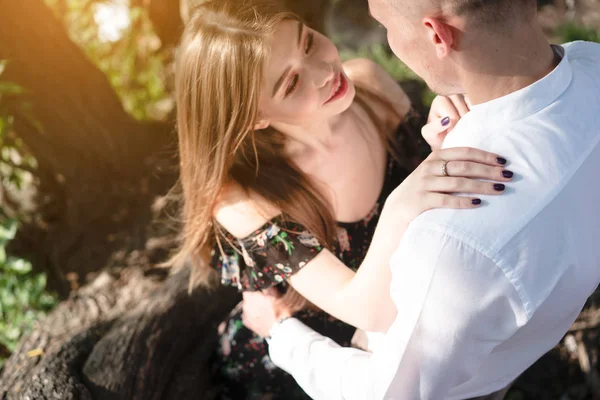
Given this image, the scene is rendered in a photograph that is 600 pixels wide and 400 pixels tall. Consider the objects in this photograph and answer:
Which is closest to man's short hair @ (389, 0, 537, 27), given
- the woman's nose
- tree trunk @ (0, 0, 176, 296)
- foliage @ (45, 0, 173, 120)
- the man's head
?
the man's head

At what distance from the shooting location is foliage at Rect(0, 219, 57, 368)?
11.7 ft

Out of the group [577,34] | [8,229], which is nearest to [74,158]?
[8,229]

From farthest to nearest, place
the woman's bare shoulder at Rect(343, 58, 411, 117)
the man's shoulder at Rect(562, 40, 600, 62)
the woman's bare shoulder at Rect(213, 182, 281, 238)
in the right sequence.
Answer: the woman's bare shoulder at Rect(343, 58, 411, 117) < the woman's bare shoulder at Rect(213, 182, 281, 238) < the man's shoulder at Rect(562, 40, 600, 62)

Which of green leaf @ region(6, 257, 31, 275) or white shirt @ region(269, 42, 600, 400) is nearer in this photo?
white shirt @ region(269, 42, 600, 400)

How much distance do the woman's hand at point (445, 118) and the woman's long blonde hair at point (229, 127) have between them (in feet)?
2.06

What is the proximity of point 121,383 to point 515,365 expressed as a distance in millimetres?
1653

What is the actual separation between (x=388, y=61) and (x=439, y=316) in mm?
3889

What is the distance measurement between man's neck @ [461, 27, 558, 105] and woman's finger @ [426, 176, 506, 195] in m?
0.26

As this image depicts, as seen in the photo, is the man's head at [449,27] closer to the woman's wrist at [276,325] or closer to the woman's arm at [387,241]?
the woman's arm at [387,241]

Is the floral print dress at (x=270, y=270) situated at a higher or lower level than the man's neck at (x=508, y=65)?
lower

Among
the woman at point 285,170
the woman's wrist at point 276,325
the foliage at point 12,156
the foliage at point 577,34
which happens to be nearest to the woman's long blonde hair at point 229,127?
the woman at point 285,170

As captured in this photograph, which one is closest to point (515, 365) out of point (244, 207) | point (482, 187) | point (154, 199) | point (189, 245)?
point (482, 187)

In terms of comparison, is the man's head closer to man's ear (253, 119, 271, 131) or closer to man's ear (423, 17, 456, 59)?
man's ear (423, 17, 456, 59)

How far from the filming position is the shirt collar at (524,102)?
1506mm
